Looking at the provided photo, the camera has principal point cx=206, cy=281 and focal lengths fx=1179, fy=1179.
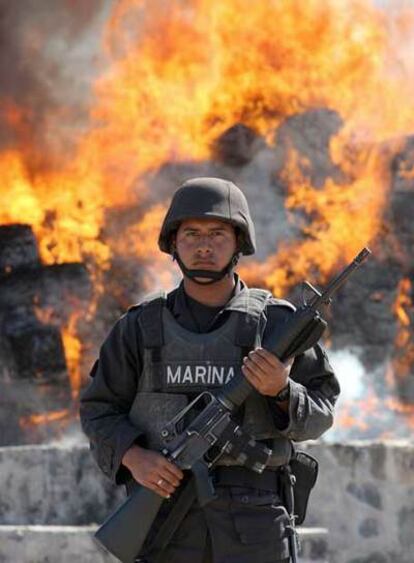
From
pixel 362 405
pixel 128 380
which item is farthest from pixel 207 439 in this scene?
pixel 362 405

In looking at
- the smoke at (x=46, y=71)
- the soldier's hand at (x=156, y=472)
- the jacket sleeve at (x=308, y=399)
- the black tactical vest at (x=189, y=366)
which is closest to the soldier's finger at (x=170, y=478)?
the soldier's hand at (x=156, y=472)

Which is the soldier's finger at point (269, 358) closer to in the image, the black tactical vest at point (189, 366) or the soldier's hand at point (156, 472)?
the black tactical vest at point (189, 366)

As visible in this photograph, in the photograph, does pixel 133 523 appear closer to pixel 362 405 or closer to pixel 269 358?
pixel 269 358

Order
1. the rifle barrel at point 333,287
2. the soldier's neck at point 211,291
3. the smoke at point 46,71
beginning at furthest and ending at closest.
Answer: the smoke at point 46,71
the soldier's neck at point 211,291
the rifle barrel at point 333,287

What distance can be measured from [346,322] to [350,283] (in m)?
0.53

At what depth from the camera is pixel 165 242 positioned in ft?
12.5

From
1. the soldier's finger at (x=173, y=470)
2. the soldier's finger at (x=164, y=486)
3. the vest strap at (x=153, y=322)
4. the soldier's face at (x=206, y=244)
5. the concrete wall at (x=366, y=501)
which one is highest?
the soldier's face at (x=206, y=244)

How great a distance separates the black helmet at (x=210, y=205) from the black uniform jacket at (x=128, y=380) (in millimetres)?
247

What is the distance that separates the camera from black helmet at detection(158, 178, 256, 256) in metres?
3.61

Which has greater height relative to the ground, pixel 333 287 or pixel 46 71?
pixel 46 71

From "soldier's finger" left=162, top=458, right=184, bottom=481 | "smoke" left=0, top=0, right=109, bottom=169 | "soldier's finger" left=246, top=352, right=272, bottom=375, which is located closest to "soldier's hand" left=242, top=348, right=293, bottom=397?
"soldier's finger" left=246, top=352, right=272, bottom=375

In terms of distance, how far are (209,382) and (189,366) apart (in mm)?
77

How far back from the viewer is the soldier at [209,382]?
3.43 metres

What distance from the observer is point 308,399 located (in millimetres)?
3492
